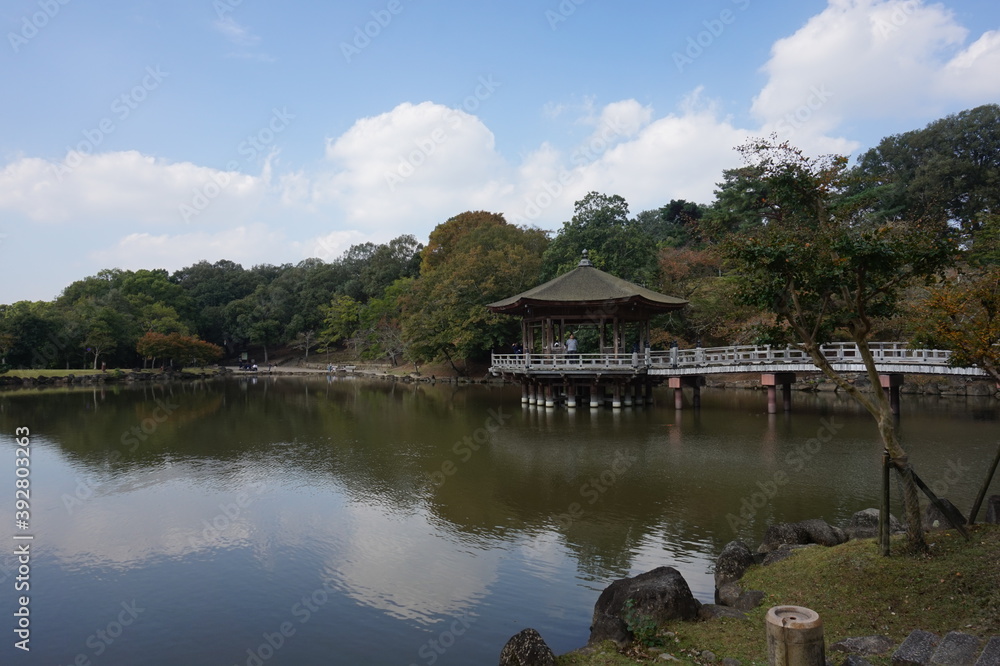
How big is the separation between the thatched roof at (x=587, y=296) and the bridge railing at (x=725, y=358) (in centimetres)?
208

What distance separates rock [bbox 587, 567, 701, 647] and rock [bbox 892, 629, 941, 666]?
188 cm

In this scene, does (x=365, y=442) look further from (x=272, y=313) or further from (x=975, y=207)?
(x=272, y=313)

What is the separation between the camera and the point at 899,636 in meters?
5.05

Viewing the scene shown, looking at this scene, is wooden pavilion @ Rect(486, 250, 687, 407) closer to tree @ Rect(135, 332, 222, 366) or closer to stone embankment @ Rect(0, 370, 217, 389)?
stone embankment @ Rect(0, 370, 217, 389)

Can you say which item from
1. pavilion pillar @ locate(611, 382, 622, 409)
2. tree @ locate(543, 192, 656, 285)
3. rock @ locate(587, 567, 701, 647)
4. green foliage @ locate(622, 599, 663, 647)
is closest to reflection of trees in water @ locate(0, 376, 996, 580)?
pavilion pillar @ locate(611, 382, 622, 409)

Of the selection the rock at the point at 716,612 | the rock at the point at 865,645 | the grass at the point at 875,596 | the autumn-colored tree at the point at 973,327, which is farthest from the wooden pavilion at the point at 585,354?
the rock at the point at 865,645

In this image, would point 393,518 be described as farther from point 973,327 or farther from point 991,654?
point 973,327

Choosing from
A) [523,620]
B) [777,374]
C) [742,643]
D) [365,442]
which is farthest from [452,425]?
[742,643]

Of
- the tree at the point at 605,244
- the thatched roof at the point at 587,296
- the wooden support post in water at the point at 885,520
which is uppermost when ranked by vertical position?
the tree at the point at 605,244

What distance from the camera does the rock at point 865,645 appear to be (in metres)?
4.83

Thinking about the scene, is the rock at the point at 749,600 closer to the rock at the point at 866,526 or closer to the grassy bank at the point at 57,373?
the rock at the point at 866,526

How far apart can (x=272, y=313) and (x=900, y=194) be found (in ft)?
187

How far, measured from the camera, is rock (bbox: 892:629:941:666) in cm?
450

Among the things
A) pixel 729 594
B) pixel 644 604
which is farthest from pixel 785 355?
pixel 644 604
